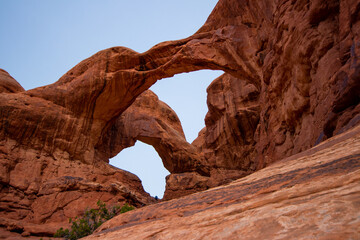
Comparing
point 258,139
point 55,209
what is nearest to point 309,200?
point 258,139

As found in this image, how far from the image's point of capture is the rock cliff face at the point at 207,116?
8500 mm

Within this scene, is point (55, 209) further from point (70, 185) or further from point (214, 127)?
point (214, 127)

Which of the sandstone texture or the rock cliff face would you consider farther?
the rock cliff face

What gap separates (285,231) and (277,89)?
35.2 feet

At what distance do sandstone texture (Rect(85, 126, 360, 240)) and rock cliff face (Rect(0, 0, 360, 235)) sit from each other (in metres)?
3.58

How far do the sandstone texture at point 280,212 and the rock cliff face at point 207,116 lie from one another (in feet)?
11.7

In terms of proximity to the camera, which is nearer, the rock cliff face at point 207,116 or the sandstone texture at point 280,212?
the sandstone texture at point 280,212

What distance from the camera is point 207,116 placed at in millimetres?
29547

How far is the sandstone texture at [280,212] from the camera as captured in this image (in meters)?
2.01

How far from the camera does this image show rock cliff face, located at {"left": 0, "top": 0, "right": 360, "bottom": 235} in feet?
27.9

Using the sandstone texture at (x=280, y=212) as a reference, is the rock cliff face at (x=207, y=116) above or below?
above

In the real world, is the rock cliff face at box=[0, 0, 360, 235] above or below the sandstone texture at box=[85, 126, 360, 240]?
above

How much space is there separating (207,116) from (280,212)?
27.2m

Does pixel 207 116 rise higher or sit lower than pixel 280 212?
higher
